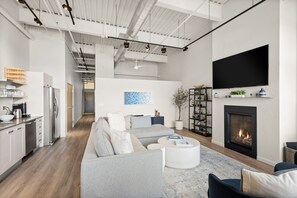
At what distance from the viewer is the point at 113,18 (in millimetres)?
4906

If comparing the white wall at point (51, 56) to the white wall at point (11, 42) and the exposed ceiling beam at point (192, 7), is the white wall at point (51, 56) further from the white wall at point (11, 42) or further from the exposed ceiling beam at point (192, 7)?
the exposed ceiling beam at point (192, 7)

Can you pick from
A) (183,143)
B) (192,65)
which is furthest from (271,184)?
(192,65)

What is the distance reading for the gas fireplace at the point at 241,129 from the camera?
12.1 ft

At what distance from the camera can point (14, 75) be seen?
3.86 metres

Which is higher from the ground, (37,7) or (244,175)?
(37,7)

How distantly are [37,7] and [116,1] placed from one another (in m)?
2.44

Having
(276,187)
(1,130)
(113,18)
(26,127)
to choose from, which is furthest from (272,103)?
(26,127)

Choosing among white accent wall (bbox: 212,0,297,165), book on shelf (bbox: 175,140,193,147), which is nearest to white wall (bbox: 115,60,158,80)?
white accent wall (bbox: 212,0,297,165)

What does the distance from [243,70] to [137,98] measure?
4.49 metres

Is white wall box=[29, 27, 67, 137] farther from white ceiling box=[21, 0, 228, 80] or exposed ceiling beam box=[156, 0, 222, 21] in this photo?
exposed ceiling beam box=[156, 0, 222, 21]

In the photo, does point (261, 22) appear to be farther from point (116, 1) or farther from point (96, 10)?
point (96, 10)

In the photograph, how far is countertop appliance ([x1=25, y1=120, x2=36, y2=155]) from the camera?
3.63 meters

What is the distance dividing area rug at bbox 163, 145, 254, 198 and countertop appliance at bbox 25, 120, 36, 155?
338 centimetres

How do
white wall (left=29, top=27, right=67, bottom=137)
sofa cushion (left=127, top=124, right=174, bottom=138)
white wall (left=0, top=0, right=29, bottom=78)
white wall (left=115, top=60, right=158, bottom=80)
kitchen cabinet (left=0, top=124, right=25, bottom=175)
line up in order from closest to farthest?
kitchen cabinet (left=0, top=124, right=25, bottom=175) < white wall (left=0, top=0, right=29, bottom=78) < sofa cushion (left=127, top=124, right=174, bottom=138) < white wall (left=29, top=27, right=67, bottom=137) < white wall (left=115, top=60, right=158, bottom=80)
